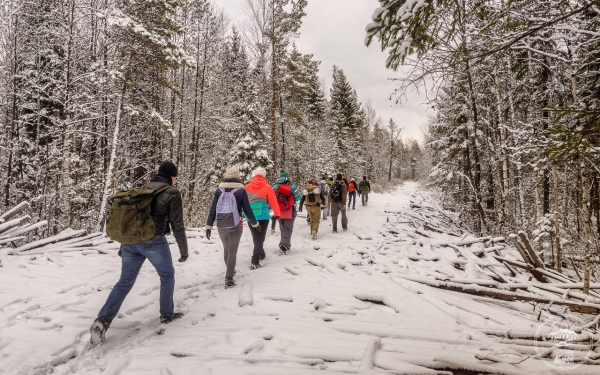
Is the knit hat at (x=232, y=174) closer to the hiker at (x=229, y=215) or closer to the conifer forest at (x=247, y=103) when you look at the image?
the hiker at (x=229, y=215)

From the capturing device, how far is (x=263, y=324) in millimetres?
3623

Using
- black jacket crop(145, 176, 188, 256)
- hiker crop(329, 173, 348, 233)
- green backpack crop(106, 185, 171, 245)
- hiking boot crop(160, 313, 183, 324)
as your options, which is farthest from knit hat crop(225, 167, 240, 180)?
hiker crop(329, 173, 348, 233)

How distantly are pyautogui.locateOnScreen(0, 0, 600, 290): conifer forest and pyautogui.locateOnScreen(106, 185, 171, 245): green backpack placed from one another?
143 inches

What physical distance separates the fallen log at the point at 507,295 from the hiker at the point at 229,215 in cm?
323

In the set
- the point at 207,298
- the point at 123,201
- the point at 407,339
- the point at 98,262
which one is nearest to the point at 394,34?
the point at 407,339

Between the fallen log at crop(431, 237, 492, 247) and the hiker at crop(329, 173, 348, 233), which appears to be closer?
the fallen log at crop(431, 237, 492, 247)

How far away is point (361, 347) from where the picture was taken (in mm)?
3049

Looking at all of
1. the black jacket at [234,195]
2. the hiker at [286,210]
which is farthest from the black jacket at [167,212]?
the hiker at [286,210]

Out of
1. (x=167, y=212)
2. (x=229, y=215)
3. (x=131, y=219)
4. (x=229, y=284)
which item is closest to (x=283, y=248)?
(x=229, y=284)

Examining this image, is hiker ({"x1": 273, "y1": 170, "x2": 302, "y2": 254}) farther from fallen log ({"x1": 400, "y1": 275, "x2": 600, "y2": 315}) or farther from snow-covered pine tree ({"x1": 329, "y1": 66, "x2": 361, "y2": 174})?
snow-covered pine tree ({"x1": 329, "y1": 66, "x2": 361, "y2": 174})

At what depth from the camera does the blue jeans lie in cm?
336

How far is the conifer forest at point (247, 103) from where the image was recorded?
507 centimetres

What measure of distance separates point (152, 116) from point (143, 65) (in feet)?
9.25

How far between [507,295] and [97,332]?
220 inches
